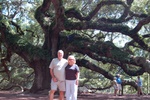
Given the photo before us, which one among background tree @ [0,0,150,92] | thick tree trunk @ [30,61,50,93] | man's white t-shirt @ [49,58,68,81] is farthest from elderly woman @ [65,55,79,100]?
thick tree trunk @ [30,61,50,93]

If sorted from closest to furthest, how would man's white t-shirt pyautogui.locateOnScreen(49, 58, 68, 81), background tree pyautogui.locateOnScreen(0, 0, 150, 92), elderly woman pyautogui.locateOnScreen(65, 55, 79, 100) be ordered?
elderly woman pyautogui.locateOnScreen(65, 55, 79, 100)
man's white t-shirt pyautogui.locateOnScreen(49, 58, 68, 81)
background tree pyautogui.locateOnScreen(0, 0, 150, 92)

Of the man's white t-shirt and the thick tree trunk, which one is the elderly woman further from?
the thick tree trunk

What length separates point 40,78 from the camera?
1458cm

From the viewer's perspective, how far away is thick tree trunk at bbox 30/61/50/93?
14.4m

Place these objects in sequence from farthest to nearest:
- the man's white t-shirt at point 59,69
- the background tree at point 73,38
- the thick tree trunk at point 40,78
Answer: the thick tree trunk at point 40,78
the background tree at point 73,38
the man's white t-shirt at point 59,69

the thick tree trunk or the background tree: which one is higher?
the background tree

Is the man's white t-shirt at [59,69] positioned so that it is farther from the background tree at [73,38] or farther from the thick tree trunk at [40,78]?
the thick tree trunk at [40,78]

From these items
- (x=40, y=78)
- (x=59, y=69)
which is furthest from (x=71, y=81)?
(x=40, y=78)

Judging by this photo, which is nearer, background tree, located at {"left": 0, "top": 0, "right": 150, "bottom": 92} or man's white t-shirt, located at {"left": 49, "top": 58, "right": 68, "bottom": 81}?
man's white t-shirt, located at {"left": 49, "top": 58, "right": 68, "bottom": 81}

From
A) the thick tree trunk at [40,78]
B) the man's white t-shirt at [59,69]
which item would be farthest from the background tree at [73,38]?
the man's white t-shirt at [59,69]

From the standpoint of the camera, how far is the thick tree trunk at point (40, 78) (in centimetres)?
1438

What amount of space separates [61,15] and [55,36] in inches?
70.5

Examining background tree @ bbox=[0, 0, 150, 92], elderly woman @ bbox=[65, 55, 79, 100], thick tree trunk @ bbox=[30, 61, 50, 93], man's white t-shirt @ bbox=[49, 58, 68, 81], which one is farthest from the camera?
thick tree trunk @ bbox=[30, 61, 50, 93]

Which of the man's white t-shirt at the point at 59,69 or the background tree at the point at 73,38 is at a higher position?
the background tree at the point at 73,38
